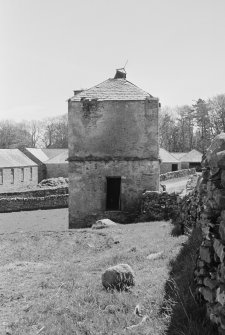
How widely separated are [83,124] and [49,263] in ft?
32.8

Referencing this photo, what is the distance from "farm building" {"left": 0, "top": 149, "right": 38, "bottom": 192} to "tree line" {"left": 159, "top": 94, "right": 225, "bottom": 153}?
3298cm

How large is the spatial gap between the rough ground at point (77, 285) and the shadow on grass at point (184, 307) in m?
0.14

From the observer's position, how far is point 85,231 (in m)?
14.4

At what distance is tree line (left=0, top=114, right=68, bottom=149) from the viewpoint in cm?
8912

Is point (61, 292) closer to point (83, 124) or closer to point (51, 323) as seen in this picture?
point (51, 323)

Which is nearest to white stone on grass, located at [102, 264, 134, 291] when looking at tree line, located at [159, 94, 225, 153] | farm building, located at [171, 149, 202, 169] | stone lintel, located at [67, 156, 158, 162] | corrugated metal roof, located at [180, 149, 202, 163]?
stone lintel, located at [67, 156, 158, 162]

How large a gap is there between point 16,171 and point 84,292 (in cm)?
4219

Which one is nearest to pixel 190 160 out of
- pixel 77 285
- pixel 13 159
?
pixel 13 159

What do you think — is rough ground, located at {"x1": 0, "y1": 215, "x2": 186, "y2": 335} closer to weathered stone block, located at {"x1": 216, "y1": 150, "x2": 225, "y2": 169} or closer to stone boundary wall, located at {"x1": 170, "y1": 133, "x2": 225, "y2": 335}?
stone boundary wall, located at {"x1": 170, "y1": 133, "x2": 225, "y2": 335}

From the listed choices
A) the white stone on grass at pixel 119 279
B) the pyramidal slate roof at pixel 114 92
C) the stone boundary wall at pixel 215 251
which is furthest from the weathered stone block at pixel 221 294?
the pyramidal slate roof at pixel 114 92

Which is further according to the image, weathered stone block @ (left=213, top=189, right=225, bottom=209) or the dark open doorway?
the dark open doorway

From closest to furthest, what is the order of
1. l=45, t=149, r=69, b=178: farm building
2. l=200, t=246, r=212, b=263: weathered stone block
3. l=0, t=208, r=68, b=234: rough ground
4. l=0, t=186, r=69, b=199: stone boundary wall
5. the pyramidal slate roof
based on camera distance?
l=200, t=246, r=212, b=263: weathered stone block < the pyramidal slate roof < l=0, t=208, r=68, b=234: rough ground < l=0, t=186, r=69, b=199: stone boundary wall < l=45, t=149, r=69, b=178: farm building

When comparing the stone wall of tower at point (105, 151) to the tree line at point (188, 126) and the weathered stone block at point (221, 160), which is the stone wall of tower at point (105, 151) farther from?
the tree line at point (188, 126)

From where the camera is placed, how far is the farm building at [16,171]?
44844mm
